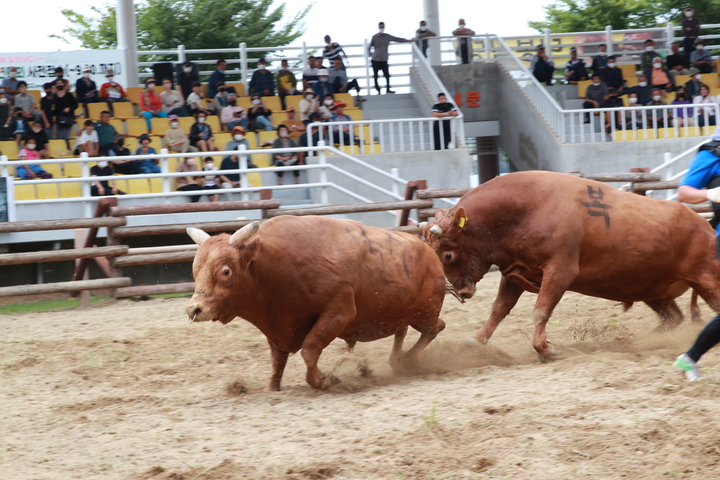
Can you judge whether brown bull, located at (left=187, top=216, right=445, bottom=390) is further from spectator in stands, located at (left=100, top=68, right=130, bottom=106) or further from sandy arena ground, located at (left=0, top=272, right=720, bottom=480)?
spectator in stands, located at (left=100, top=68, right=130, bottom=106)

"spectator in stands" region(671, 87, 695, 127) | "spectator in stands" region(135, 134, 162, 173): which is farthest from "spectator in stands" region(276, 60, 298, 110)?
"spectator in stands" region(671, 87, 695, 127)

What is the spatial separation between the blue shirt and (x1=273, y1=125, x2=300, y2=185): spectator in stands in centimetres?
927

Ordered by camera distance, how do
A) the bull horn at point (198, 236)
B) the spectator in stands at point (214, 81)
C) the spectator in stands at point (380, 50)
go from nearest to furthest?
1. the bull horn at point (198, 236)
2. the spectator in stands at point (214, 81)
3. the spectator in stands at point (380, 50)

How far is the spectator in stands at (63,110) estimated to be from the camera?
1430 cm

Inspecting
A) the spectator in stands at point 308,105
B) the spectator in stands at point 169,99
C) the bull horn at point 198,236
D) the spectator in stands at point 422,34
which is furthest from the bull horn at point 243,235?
the spectator in stands at point 422,34

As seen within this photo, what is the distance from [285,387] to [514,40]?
53.7 feet

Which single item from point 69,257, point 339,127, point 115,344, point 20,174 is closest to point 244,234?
point 115,344

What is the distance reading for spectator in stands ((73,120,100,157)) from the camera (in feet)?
43.4

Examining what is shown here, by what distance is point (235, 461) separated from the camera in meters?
4.01

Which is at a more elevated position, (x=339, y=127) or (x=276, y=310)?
(x=339, y=127)

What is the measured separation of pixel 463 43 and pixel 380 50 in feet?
9.17

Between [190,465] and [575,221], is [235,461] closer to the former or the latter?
[190,465]

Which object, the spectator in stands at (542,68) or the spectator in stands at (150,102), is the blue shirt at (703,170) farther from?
the spectator in stands at (542,68)

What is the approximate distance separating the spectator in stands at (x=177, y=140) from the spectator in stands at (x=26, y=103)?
2.35 metres
